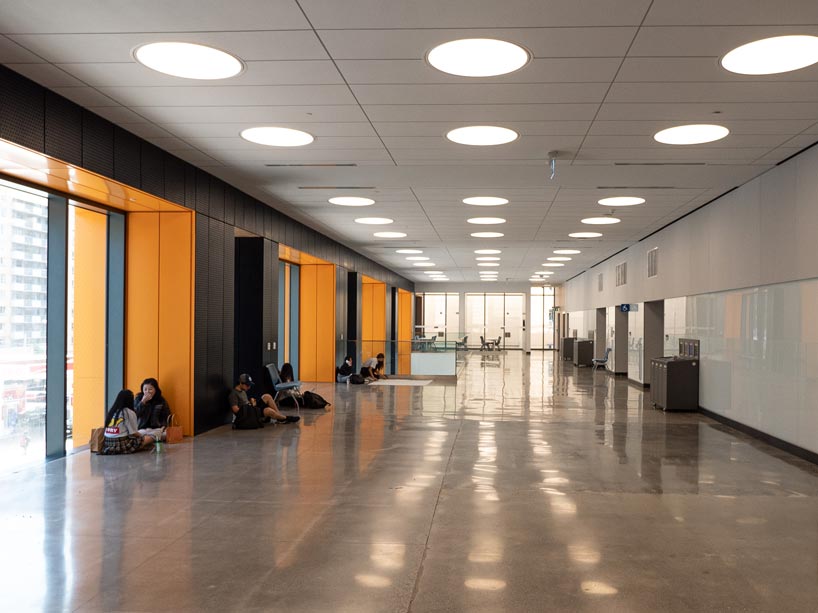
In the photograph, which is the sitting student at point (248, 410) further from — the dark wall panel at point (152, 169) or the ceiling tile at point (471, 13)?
the ceiling tile at point (471, 13)

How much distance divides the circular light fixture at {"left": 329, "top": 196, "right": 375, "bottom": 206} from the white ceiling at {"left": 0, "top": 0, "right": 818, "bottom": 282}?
2.25 feet

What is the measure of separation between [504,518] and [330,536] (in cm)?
158

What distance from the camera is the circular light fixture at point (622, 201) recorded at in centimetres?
1309

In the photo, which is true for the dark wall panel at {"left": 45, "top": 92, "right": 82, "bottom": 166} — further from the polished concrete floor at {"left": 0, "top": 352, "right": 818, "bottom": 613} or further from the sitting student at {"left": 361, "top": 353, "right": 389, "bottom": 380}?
the sitting student at {"left": 361, "top": 353, "right": 389, "bottom": 380}

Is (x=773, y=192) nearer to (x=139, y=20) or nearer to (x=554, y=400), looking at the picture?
(x=554, y=400)

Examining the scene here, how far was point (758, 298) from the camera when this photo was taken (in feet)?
36.1

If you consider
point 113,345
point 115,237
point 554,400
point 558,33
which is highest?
point 558,33

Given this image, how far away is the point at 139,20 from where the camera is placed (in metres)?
5.42

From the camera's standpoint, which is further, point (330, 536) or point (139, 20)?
point (330, 536)

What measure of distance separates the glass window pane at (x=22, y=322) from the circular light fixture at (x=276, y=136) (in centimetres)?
274

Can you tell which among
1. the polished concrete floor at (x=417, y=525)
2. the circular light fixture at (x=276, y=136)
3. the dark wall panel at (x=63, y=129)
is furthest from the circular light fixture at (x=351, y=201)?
the dark wall panel at (x=63, y=129)

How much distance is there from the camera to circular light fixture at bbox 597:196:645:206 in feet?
43.0

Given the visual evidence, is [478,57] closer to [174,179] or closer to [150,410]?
[174,179]

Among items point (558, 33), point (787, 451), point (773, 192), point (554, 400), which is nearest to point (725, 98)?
point (558, 33)
